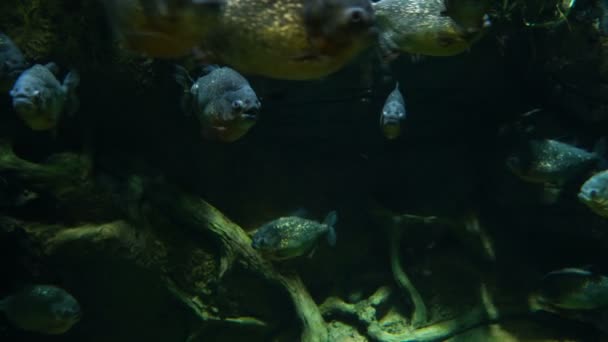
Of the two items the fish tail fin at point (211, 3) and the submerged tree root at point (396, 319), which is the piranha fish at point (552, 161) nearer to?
the submerged tree root at point (396, 319)

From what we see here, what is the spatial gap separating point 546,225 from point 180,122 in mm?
5173

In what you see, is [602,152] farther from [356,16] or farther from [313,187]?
[356,16]

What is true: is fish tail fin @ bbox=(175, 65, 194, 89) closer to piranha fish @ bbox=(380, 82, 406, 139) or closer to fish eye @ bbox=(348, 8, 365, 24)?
piranha fish @ bbox=(380, 82, 406, 139)

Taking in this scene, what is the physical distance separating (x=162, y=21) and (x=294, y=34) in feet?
1.45

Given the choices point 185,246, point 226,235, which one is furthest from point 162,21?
point 185,246

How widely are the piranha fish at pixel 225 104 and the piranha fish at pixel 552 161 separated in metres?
3.31

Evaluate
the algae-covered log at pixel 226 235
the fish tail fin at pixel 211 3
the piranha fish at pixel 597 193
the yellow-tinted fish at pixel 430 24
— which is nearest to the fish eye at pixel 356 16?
the fish tail fin at pixel 211 3

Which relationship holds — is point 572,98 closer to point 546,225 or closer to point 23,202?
point 546,225

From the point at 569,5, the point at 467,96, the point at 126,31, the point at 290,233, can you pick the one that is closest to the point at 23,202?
the point at 290,233

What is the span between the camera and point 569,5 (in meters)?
4.99

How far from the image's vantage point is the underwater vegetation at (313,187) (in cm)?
484

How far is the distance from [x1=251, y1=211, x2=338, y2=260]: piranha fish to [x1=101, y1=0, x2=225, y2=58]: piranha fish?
12.1 ft

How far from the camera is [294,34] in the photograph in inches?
56.6

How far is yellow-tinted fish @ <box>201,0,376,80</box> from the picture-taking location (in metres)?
1.40
